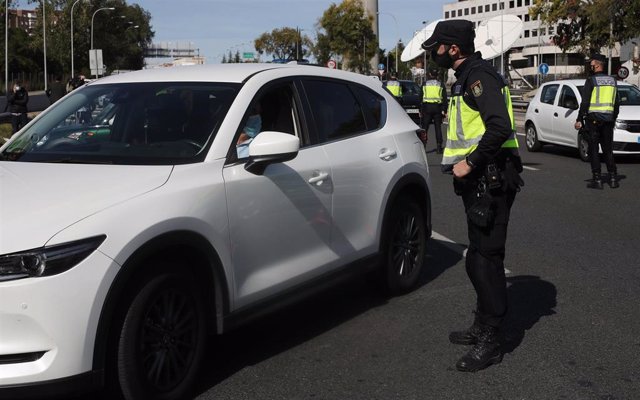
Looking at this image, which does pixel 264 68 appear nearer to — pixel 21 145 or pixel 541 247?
pixel 21 145

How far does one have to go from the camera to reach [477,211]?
4.71 metres

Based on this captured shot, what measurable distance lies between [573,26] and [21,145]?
50.4 meters

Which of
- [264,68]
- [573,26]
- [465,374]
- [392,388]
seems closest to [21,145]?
[264,68]

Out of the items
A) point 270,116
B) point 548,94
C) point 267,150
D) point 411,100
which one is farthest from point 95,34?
point 267,150

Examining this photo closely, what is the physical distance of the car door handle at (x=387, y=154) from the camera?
6.00m

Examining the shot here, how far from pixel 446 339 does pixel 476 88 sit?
163 centimetres

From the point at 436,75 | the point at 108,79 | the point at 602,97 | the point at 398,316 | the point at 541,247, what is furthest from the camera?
the point at 436,75

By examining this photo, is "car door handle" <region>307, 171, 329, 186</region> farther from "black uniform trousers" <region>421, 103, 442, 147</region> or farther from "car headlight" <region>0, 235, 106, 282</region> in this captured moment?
"black uniform trousers" <region>421, 103, 442, 147</region>

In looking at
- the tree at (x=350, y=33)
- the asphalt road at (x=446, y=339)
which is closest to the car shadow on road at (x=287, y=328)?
the asphalt road at (x=446, y=339)

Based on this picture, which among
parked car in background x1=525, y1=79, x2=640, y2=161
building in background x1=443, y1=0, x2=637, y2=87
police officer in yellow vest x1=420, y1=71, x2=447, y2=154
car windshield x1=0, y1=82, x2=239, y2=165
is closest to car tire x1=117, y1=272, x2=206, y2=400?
car windshield x1=0, y1=82, x2=239, y2=165

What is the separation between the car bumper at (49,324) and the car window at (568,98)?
1469 cm

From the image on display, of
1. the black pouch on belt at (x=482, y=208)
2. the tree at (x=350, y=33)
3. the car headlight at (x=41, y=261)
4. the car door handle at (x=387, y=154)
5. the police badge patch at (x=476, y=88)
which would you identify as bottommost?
the car headlight at (x=41, y=261)

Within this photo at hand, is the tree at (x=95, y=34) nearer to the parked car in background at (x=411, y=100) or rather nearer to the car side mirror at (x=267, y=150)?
the parked car in background at (x=411, y=100)

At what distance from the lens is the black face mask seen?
4867 millimetres
